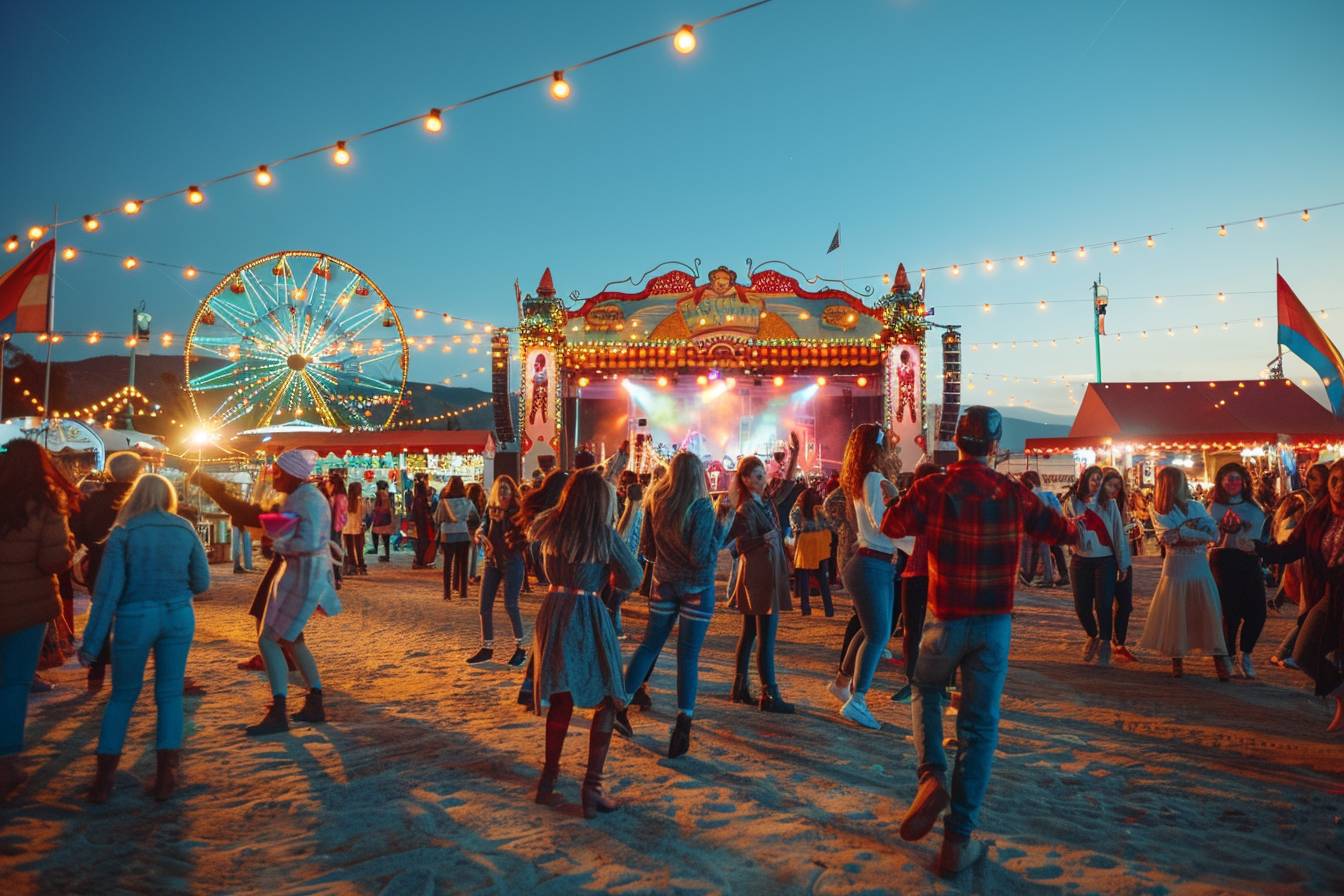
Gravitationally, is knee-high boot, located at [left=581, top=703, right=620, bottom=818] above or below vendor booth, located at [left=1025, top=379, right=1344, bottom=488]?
below

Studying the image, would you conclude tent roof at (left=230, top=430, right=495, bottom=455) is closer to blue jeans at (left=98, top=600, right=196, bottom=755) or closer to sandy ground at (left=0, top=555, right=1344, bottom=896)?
sandy ground at (left=0, top=555, right=1344, bottom=896)

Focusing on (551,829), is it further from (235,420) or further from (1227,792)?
(235,420)

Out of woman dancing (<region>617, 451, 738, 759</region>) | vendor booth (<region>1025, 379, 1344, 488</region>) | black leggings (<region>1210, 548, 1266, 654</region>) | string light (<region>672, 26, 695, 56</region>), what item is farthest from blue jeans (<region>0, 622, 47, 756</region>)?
vendor booth (<region>1025, 379, 1344, 488</region>)

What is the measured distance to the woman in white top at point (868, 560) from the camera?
15.6ft

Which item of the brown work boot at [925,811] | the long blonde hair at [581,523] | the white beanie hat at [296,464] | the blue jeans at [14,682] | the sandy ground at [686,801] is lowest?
the sandy ground at [686,801]

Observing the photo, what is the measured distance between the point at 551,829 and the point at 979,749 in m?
1.63

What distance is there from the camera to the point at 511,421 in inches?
854

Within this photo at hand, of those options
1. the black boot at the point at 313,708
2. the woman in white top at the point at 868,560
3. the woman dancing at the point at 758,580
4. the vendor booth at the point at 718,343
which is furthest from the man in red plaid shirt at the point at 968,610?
the vendor booth at the point at 718,343

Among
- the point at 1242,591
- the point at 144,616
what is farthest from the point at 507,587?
the point at 1242,591

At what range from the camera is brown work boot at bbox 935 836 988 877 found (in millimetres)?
2918

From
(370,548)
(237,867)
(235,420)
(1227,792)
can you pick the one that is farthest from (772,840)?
(370,548)

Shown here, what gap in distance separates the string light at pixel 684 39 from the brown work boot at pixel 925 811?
6457mm

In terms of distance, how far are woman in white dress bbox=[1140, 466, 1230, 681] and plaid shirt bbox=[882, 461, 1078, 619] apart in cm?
371

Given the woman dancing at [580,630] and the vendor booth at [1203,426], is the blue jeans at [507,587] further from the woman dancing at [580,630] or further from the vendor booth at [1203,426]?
the vendor booth at [1203,426]
